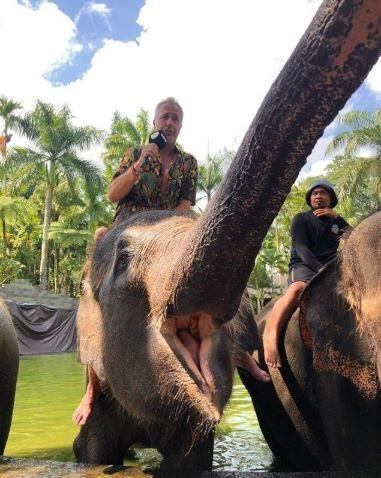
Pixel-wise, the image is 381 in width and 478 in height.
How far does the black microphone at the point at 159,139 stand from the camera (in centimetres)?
397

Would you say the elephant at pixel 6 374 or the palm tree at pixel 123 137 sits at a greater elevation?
the palm tree at pixel 123 137

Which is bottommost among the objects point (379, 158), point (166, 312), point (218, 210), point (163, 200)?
point (166, 312)

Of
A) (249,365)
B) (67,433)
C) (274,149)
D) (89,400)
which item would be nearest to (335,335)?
(249,365)

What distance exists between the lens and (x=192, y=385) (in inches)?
97.0

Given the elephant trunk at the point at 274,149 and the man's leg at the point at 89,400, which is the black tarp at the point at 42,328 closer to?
the man's leg at the point at 89,400

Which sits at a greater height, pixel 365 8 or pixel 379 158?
pixel 379 158

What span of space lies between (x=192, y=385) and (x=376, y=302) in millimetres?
1006

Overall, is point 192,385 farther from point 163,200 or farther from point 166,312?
point 163,200

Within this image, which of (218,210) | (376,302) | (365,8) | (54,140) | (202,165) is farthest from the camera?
(202,165)

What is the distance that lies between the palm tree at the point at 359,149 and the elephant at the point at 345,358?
92.5ft

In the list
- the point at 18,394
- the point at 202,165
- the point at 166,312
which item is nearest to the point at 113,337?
the point at 166,312

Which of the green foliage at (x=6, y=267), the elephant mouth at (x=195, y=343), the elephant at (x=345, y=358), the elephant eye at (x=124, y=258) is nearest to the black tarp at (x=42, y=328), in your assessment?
the green foliage at (x=6, y=267)

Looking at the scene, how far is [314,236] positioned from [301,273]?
396 millimetres

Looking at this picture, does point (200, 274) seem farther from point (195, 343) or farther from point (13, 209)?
point (13, 209)
